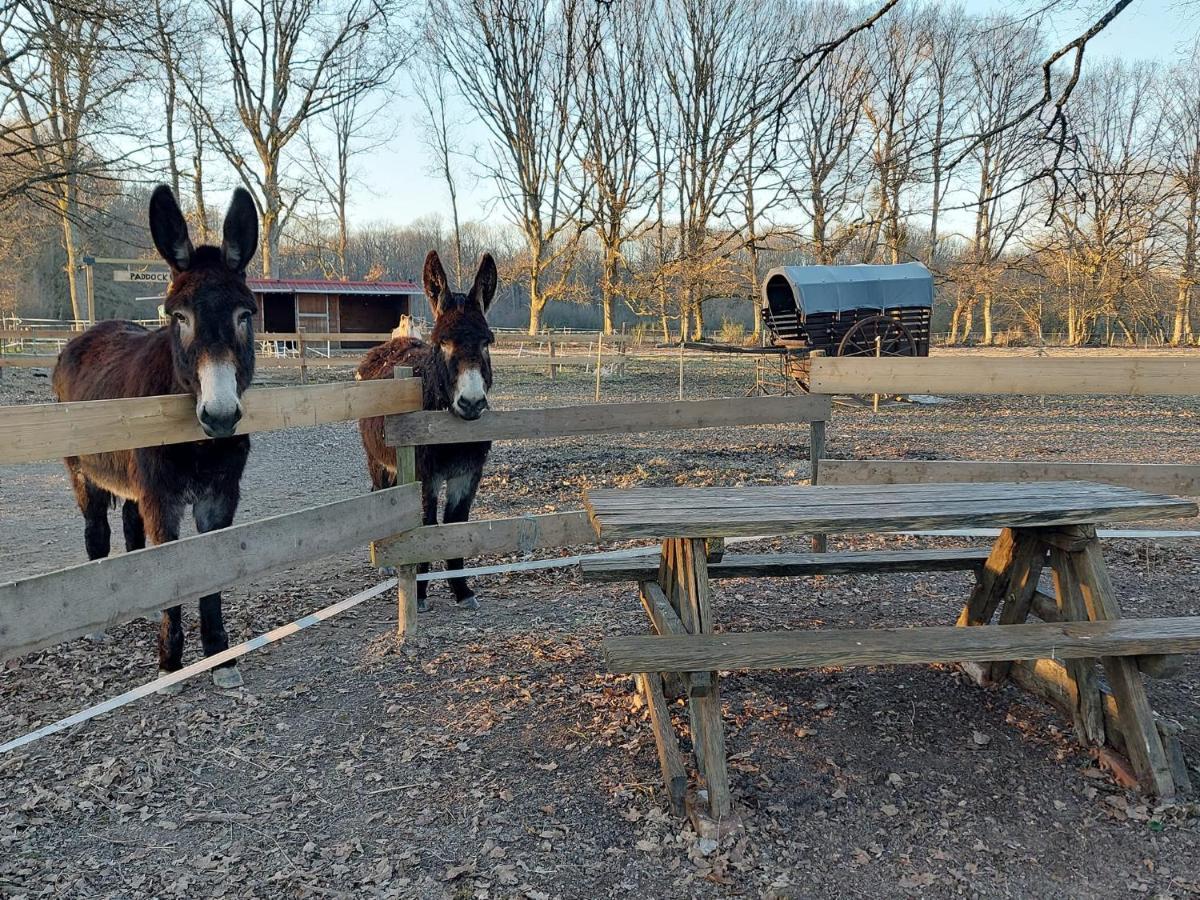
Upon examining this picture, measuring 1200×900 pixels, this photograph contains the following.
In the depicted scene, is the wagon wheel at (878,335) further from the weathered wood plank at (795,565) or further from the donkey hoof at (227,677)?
the donkey hoof at (227,677)

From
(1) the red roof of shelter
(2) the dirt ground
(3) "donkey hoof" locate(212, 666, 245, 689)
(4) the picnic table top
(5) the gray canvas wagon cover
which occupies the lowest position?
(2) the dirt ground

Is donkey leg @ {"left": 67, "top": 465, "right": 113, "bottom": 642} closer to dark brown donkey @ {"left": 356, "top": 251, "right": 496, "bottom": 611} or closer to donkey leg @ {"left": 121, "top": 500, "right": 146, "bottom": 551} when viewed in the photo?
donkey leg @ {"left": 121, "top": 500, "right": 146, "bottom": 551}

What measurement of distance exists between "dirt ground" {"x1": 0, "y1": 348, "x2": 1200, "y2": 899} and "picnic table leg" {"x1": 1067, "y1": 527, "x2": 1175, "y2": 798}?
128 millimetres

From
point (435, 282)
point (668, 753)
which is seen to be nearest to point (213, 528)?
point (435, 282)

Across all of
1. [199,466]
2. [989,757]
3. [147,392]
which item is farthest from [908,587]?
[147,392]

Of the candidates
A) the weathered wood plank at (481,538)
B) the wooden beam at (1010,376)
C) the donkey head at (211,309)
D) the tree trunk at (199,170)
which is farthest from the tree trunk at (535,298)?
the donkey head at (211,309)

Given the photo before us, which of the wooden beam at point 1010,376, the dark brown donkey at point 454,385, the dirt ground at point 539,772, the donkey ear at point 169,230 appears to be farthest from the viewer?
the wooden beam at point 1010,376

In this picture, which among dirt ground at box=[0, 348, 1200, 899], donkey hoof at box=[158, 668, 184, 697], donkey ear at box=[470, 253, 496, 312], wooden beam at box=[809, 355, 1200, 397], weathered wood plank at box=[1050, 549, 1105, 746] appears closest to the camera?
dirt ground at box=[0, 348, 1200, 899]

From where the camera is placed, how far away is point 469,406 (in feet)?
13.6

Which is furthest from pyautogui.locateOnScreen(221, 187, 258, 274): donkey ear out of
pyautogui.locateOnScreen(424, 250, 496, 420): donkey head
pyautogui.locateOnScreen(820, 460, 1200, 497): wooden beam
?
pyautogui.locateOnScreen(820, 460, 1200, 497): wooden beam

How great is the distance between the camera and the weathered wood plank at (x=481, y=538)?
407cm

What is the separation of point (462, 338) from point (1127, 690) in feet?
11.4

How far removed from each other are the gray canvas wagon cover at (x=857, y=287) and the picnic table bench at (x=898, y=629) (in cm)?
1443

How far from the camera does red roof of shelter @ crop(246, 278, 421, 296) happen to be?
95.5 feet
